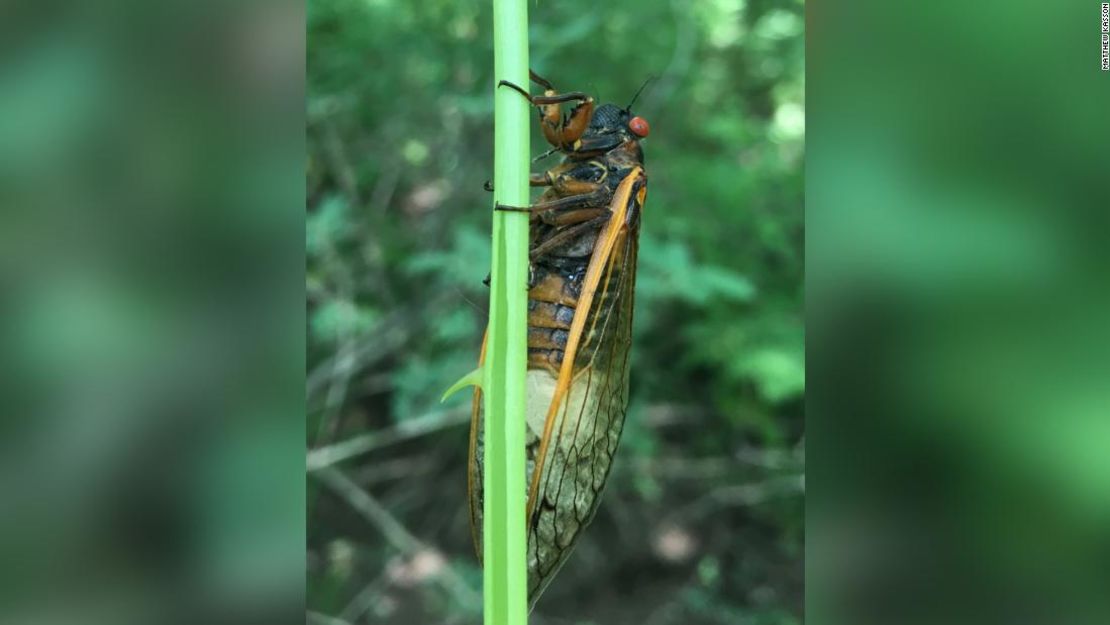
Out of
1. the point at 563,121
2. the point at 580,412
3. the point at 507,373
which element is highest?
the point at 563,121

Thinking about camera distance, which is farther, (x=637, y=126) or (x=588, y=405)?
(x=637, y=126)

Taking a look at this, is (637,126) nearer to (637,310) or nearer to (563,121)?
(563,121)

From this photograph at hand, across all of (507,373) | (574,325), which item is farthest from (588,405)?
(507,373)

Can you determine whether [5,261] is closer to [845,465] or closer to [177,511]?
[177,511]

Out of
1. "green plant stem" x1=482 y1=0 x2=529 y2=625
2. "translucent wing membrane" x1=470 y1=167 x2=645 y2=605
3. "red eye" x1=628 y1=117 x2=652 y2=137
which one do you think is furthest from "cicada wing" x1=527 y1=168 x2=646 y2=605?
"green plant stem" x1=482 y1=0 x2=529 y2=625

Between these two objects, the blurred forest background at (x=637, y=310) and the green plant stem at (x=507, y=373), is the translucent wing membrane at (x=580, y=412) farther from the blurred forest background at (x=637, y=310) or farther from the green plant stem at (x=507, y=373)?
the blurred forest background at (x=637, y=310)

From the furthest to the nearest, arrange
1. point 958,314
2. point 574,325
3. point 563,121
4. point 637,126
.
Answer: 1. point 637,126
2. point 563,121
3. point 574,325
4. point 958,314

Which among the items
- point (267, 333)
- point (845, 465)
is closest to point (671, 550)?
point (845, 465)
